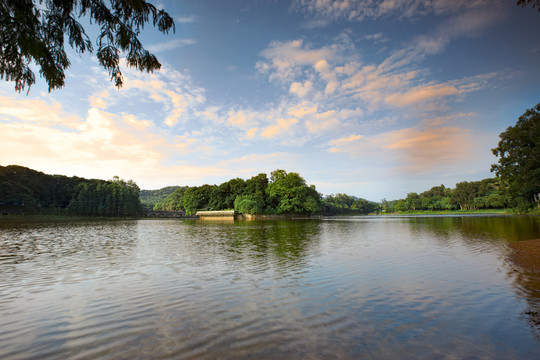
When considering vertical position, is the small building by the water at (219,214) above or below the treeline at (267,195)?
below

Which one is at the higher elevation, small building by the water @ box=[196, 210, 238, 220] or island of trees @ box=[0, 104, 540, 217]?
island of trees @ box=[0, 104, 540, 217]

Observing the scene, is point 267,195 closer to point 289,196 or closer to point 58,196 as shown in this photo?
point 289,196

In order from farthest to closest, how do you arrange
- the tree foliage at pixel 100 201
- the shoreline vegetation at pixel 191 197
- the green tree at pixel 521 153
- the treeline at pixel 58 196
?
1. the tree foliage at pixel 100 201
2. the shoreline vegetation at pixel 191 197
3. the treeline at pixel 58 196
4. the green tree at pixel 521 153

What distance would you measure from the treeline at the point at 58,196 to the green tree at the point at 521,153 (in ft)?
414

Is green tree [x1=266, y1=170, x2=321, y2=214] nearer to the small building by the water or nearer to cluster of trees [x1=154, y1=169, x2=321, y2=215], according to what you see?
cluster of trees [x1=154, y1=169, x2=321, y2=215]

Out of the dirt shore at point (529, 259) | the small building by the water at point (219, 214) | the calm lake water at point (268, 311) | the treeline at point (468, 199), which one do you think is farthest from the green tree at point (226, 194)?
the calm lake water at point (268, 311)

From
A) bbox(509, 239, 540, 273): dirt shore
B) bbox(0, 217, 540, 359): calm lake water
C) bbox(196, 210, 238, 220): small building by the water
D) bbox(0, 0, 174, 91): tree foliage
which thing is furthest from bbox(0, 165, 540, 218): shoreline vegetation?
bbox(0, 0, 174, 91): tree foliage

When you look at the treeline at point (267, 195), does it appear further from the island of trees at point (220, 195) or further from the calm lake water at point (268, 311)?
the calm lake water at point (268, 311)

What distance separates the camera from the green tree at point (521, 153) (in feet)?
131

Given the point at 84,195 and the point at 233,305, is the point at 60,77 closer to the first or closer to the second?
the point at 233,305

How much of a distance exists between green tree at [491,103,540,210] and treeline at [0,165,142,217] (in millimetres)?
126205

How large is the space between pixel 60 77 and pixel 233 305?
7407mm

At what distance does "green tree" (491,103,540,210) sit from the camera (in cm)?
4001

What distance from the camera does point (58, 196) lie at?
116562 mm
